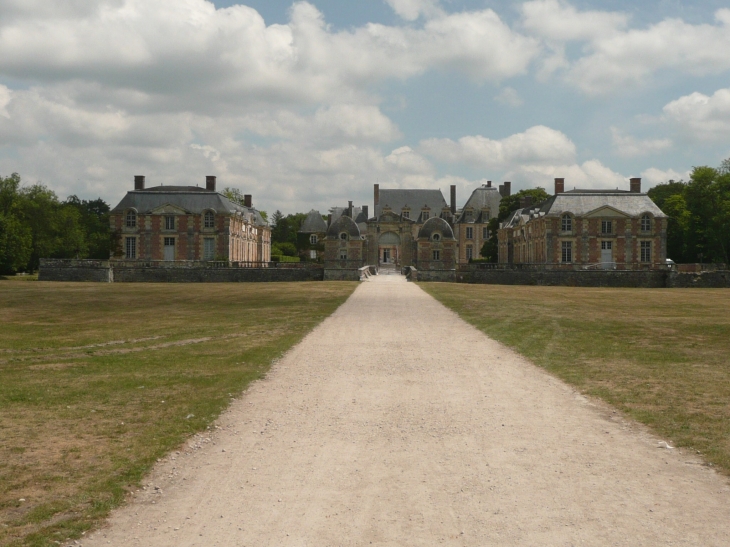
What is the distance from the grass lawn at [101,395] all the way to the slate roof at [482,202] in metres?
61.3

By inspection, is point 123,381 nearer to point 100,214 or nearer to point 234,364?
point 234,364

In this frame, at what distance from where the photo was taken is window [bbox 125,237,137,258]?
2133 inches

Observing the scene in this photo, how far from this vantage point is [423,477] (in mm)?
5016

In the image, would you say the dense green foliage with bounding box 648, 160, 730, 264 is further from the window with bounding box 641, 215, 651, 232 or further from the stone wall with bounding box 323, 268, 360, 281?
the stone wall with bounding box 323, 268, 360, 281

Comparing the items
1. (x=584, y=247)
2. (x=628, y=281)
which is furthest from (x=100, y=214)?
(x=628, y=281)

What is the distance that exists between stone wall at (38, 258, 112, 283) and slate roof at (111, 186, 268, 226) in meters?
11.5

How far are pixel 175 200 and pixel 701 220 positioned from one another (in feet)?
143

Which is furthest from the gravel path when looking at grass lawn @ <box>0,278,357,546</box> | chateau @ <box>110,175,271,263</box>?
chateau @ <box>110,175,271,263</box>

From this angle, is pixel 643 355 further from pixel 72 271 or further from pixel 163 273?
pixel 72 271

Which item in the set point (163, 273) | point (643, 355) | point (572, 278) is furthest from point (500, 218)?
point (643, 355)

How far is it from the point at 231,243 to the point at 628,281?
1229 inches

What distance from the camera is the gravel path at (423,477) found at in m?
4.07

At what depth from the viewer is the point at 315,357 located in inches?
430

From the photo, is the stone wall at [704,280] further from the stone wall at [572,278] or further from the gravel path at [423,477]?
the gravel path at [423,477]
